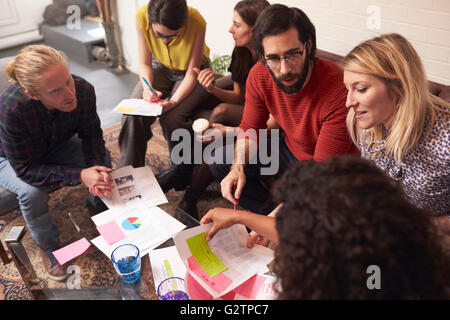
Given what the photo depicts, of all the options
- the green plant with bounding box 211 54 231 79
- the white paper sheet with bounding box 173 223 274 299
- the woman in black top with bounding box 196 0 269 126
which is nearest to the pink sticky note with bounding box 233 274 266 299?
the white paper sheet with bounding box 173 223 274 299

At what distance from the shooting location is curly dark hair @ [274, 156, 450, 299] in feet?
2.13

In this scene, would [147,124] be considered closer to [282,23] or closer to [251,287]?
[282,23]

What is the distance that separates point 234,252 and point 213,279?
0.14m

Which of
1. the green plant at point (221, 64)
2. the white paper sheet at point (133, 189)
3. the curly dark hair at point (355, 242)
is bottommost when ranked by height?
the white paper sheet at point (133, 189)

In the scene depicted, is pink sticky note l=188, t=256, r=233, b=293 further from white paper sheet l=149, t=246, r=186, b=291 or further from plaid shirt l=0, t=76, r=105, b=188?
plaid shirt l=0, t=76, r=105, b=188

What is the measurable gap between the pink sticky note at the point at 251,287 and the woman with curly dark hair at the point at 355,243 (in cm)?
43

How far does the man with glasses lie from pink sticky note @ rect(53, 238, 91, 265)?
0.60 meters

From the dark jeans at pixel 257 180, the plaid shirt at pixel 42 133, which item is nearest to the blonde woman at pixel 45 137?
the plaid shirt at pixel 42 133

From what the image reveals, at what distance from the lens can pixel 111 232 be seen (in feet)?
4.66

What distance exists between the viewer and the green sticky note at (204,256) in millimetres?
1184

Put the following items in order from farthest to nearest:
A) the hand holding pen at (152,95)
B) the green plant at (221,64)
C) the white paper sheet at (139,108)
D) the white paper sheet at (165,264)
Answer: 1. the green plant at (221,64)
2. the hand holding pen at (152,95)
3. the white paper sheet at (139,108)
4. the white paper sheet at (165,264)

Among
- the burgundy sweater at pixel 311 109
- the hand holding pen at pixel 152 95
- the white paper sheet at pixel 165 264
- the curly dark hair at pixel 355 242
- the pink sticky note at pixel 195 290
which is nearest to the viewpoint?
the curly dark hair at pixel 355 242

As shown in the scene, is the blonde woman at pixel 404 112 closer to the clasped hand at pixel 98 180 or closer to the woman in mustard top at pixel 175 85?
the clasped hand at pixel 98 180

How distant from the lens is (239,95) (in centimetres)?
219
